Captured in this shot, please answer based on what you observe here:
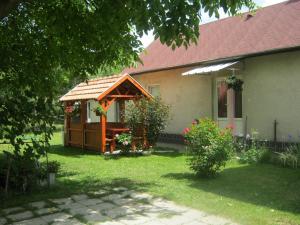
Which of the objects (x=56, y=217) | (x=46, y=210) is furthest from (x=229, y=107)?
(x=56, y=217)

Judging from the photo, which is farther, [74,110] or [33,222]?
[74,110]

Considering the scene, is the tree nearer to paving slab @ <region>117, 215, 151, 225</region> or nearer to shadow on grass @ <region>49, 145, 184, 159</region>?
paving slab @ <region>117, 215, 151, 225</region>

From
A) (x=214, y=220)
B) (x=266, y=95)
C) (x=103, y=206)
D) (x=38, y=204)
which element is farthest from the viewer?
(x=266, y=95)

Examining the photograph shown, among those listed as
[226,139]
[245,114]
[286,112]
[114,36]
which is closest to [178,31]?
[114,36]

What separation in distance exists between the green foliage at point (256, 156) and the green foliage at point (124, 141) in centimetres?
419

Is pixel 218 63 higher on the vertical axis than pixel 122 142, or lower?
higher

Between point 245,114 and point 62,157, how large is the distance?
6952 mm

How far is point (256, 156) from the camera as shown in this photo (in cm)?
1202

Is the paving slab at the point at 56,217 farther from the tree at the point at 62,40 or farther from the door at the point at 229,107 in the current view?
the door at the point at 229,107

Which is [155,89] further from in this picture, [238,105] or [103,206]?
[103,206]

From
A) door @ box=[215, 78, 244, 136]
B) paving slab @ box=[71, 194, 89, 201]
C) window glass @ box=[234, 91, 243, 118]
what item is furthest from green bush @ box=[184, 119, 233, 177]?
window glass @ box=[234, 91, 243, 118]

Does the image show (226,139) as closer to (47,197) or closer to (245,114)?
(47,197)

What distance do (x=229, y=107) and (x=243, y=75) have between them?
1396 mm

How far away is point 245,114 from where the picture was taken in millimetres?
14477
